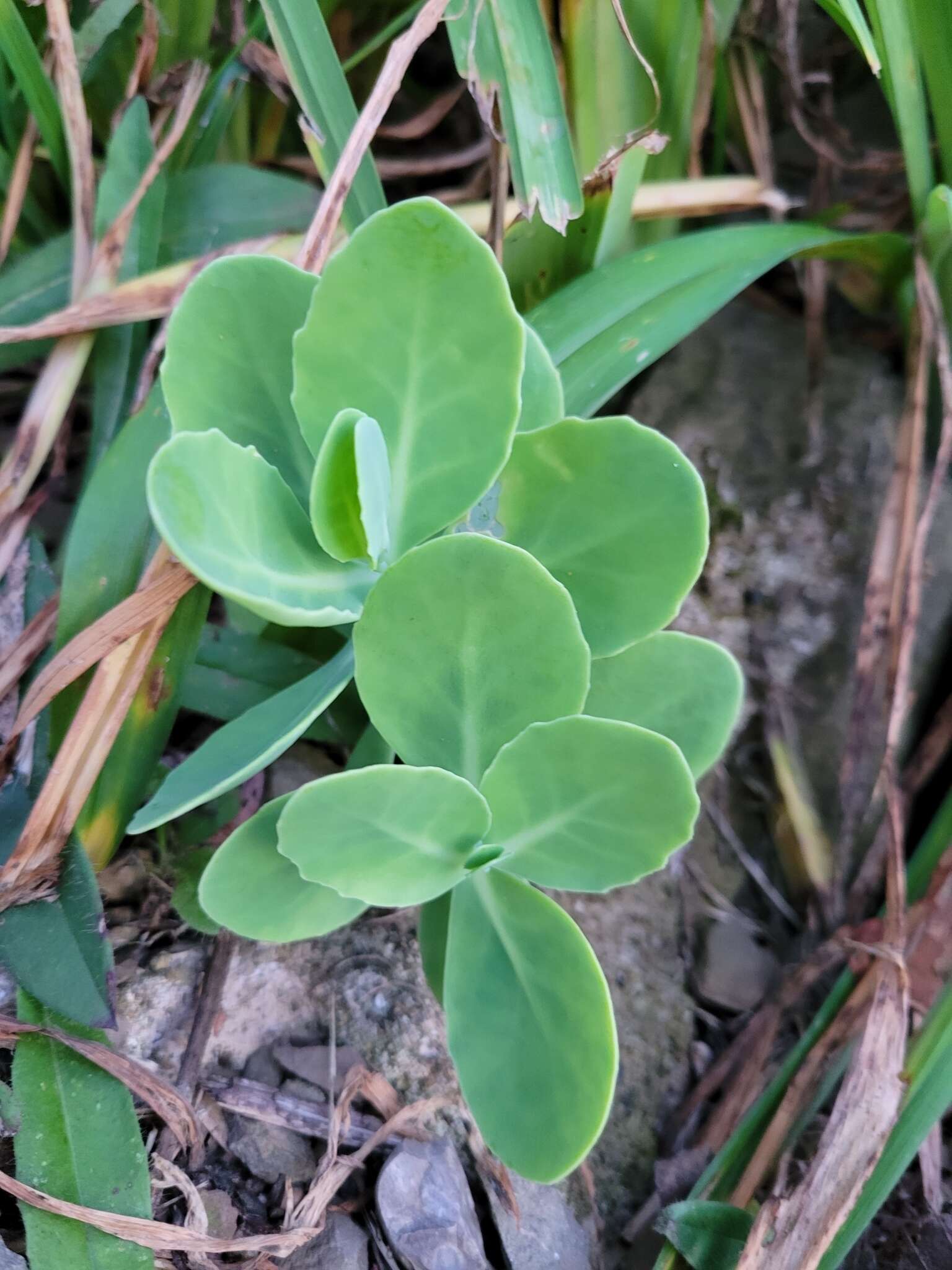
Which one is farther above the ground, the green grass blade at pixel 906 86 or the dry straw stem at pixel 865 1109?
the green grass blade at pixel 906 86

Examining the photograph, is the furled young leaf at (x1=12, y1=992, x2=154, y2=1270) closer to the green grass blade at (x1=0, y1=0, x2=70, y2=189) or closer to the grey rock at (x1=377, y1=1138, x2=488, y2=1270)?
the grey rock at (x1=377, y1=1138, x2=488, y2=1270)

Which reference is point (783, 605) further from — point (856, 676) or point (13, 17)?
point (13, 17)

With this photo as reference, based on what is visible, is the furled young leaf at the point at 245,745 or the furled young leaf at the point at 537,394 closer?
the furled young leaf at the point at 245,745

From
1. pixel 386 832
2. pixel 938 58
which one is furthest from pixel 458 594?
pixel 938 58

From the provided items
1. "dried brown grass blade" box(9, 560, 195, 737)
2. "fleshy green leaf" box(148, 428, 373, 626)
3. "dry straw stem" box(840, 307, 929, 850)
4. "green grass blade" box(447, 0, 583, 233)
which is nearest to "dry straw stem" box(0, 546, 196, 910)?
"dried brown grass blade" box(9, 560, 195, 737)

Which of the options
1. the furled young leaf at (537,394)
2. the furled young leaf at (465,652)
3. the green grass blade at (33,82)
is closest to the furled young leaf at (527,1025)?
the furled young leaf at (465,652)

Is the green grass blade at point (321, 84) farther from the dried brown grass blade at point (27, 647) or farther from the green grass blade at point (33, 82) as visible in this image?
the dried brown grass blade at point (27, 647)
